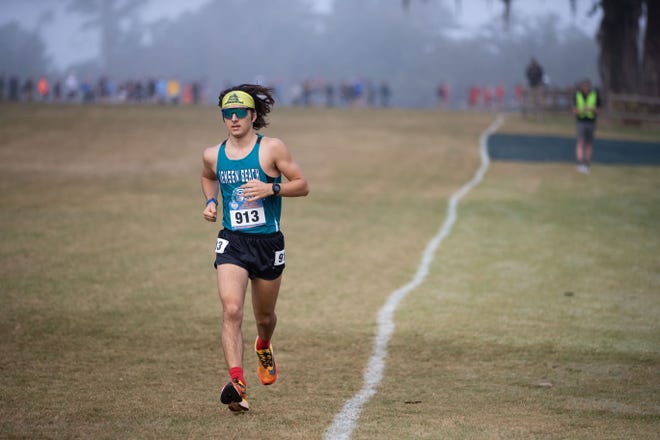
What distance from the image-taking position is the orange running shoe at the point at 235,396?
22.5ft

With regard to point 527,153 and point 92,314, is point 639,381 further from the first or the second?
point 527,153

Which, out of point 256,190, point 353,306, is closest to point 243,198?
point 256,190

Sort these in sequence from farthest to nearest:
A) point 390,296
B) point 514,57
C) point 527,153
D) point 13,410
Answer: point 514,57
point 527,153
point 390,296
point 13,410

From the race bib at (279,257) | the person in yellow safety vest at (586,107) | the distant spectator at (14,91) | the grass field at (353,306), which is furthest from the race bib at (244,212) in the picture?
the distant spectator at (14,91)

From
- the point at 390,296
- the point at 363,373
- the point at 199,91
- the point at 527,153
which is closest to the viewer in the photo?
the point at 363,373

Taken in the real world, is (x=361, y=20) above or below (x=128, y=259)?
above

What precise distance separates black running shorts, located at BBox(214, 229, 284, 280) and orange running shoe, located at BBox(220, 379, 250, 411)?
3.16ft

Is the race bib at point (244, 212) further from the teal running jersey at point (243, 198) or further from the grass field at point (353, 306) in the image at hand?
the grass field at point (353, 306)

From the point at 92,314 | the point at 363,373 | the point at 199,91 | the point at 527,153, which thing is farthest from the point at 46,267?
the point at 199,91

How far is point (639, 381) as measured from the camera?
27.5 ft

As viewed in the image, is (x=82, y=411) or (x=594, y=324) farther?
(x=594, y=324)

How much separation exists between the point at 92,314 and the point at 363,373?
397 centimetres

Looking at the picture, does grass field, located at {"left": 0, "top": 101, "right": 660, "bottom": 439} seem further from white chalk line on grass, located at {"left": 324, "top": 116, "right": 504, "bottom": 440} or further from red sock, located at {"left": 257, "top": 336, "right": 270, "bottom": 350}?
red sock, located at {"left": 257, "top": 336, "right": 270, "bottom": 350}

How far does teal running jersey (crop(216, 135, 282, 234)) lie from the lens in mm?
7461
